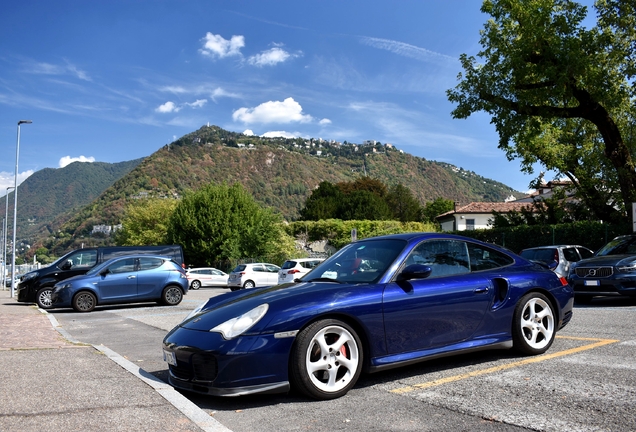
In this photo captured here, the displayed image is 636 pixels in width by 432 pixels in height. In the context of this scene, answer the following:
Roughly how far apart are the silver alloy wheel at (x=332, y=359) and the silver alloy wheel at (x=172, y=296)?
13.4 m

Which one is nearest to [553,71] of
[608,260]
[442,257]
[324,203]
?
[608,260]

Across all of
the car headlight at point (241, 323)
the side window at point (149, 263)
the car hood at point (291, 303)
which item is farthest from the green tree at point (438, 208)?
the car headlight at point (241, 323)

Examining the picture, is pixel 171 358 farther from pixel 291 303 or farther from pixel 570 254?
pixel 570 254

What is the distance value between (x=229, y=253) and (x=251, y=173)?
9356 centimetres

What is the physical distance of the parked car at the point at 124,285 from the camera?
16.2 meters

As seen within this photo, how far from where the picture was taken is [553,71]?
21.3 m

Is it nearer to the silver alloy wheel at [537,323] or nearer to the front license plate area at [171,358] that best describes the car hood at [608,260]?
the silver alloy wheel at [537,323]

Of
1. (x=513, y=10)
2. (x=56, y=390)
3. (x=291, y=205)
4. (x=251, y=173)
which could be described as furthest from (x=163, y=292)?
(x=251, y=173)

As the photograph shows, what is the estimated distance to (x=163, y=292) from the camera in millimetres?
17375

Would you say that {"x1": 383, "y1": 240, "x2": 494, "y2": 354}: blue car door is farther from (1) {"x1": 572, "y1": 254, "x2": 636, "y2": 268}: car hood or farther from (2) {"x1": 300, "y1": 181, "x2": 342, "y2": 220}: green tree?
(2) {"x1": 300, "y1": 181, "x2": 342, "y2": 220}: green tree

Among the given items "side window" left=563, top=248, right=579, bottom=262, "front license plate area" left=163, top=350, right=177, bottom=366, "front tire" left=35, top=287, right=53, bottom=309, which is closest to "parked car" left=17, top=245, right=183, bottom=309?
"front tire" left=35, top=287, right=53, bottom=309

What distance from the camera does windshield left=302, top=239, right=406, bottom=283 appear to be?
5.58 metres

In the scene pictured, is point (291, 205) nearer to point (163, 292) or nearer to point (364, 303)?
point (163, 292)

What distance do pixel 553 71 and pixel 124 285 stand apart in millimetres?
16940
